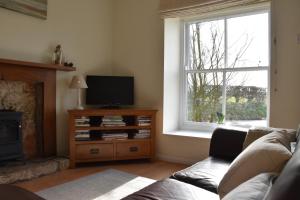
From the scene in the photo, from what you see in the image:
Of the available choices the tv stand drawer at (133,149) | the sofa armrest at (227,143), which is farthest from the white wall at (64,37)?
the sofa armrest at (227,143)

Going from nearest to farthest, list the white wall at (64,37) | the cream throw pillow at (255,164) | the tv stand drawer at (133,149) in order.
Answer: the cream throw pillow at (255,164) → the white wall at (64,37) → the tv stand drawer at (133,149)

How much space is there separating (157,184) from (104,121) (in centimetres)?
204

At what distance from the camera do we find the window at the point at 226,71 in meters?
3.37

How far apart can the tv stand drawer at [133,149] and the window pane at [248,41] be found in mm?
1698

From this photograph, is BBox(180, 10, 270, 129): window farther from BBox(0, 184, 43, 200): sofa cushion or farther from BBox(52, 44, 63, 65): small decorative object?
BBox(0, 184, 43, 200): sofa cushion

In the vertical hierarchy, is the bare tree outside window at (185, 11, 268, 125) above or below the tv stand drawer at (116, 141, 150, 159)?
above

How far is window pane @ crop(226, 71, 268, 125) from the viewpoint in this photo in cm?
335

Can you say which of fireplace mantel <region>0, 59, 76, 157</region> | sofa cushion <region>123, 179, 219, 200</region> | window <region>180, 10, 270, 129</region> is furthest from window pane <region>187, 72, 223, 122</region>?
sofa cushion <region>123, 179, 219, 200</region>

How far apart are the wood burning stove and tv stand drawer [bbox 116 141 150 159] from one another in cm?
124

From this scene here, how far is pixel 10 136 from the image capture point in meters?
2.95

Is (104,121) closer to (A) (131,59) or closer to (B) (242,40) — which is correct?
(A) (131,59)

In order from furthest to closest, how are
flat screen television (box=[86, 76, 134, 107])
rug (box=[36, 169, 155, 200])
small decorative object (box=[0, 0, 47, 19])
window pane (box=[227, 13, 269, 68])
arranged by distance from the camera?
flat screen television (box=[86, 76, 134, 107])
window pane (box=[227, 13, 269, 68])
small decorative object (box=[0, 0, 47, 19])
rug (box=[36, 169, 155, 200])

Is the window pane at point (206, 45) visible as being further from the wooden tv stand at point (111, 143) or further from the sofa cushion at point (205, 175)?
the sofa cushion at point (205, 175)

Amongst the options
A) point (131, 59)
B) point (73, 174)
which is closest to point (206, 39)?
point (131, 59)
